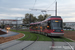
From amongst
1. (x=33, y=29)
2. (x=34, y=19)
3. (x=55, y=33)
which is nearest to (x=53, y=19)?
(x=55, y=33)

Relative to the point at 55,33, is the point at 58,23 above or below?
above

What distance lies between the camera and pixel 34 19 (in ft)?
360

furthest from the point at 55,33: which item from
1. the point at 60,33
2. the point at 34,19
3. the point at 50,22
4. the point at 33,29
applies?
the point at 34,19

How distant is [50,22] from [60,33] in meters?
2.52

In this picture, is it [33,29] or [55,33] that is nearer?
[55,33]

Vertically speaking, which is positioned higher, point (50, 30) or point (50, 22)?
point (50, 22)

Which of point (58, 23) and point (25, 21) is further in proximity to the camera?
point (25, 21)

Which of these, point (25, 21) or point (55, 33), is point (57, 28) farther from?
point (25, 21)

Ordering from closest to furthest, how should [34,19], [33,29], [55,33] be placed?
[55,33], [33,29], [34,19]

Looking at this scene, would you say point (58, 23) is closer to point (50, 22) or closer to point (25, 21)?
point (50, 22)

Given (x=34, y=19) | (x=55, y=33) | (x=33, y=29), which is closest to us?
A: (x=55, y=33)

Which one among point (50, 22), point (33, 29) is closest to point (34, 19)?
point (33, 29)

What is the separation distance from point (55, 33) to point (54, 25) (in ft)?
4.59

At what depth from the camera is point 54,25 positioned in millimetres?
21406
